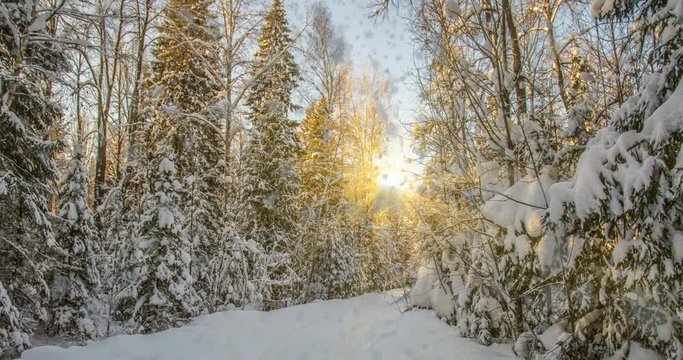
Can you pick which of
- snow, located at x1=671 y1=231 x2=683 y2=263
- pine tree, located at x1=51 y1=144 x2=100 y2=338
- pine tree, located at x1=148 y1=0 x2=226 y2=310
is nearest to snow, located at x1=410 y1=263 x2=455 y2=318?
snow, located at x1=671 y1=231 x2=683 y2=263

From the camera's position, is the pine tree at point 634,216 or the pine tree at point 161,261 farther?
the pine tree at point 161,261

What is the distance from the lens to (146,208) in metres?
9.19

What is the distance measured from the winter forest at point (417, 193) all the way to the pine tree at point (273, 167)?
0.08 meters

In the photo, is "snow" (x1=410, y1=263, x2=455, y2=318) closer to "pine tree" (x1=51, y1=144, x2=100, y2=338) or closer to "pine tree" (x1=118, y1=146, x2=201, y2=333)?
"pine tree" (x1=118, y1=146, x2=201, y2=333)

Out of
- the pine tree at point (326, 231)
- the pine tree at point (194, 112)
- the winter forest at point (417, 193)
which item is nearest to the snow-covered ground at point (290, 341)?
the winter forest at point (417, 193)

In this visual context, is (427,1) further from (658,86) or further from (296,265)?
(296,265)

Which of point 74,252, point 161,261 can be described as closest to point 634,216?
point 161,261

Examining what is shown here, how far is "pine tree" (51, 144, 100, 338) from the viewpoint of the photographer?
362 inches

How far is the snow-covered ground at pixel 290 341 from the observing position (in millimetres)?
4621

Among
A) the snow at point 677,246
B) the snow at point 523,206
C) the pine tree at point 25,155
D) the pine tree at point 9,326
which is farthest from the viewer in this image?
the pine tree at point 25,155

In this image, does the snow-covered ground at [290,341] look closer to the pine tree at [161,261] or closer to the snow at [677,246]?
the pine tree at [161,261]

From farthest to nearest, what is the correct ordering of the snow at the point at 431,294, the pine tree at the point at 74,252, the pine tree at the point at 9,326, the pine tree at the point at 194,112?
the pine tree at the point at 194,112 < the pine tree at the point at 74,252 < the snow at the point at 431,294 < the pine tree at the point at 9,326

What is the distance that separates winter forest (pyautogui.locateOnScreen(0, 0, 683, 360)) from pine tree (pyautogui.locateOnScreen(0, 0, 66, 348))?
53 mm

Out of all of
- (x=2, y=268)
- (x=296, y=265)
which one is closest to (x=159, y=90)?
(x=2, y=268)
